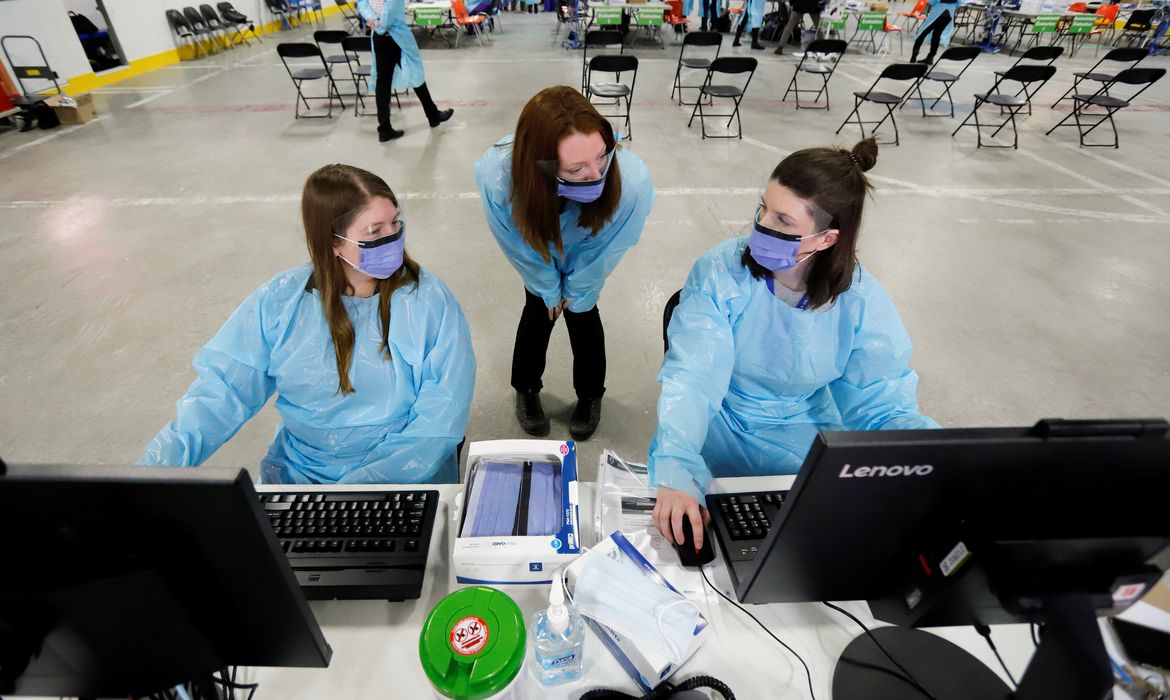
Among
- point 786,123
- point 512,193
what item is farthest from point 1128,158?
point 512,193

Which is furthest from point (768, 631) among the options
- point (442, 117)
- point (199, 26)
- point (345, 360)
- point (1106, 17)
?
point (1106, 17)

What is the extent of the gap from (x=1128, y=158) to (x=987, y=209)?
2.52 meters

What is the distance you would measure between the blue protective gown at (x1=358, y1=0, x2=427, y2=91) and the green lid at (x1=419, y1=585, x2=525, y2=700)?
5.05m

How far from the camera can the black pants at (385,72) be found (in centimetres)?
464

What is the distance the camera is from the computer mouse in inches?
37.1

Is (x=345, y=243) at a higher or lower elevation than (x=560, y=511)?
higher

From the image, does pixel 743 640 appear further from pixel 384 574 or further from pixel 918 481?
pixel 384 574

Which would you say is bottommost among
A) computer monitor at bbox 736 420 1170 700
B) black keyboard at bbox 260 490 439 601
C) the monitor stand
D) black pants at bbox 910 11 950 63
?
the monitor stand

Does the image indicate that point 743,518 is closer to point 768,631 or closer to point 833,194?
point 768,631

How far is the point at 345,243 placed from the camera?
1250 millimetres

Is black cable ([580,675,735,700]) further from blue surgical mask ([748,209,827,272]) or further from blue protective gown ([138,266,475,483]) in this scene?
blue surgical mask ([748,209,827,272])

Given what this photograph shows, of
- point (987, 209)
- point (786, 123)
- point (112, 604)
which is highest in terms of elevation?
point (112, 604)

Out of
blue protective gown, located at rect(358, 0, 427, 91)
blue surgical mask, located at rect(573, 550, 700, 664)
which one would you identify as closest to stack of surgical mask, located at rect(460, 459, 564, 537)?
blue surgical mask, located at rect(573, 550, 700, 664)

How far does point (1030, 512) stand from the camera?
0.55 m
